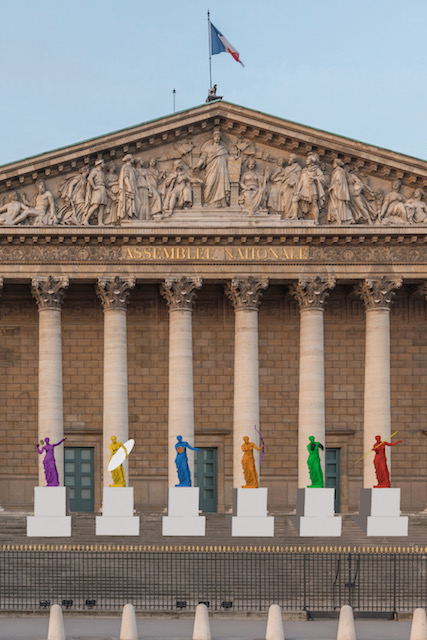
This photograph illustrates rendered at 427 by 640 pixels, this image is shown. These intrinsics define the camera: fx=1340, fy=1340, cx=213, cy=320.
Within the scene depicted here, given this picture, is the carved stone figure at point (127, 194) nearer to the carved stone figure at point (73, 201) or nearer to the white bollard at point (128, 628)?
the carved stone figure at point (73, 201)

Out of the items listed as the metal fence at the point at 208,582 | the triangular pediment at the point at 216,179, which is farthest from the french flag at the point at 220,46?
the metal fence at the point at 208,582

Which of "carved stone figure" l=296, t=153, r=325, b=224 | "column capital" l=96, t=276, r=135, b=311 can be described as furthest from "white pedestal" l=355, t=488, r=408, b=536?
"column capital" l=96, t=276, r=135, b=311

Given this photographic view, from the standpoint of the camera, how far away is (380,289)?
48.2m

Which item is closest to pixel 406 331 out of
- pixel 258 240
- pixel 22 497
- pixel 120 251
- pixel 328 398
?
pixel 328 398

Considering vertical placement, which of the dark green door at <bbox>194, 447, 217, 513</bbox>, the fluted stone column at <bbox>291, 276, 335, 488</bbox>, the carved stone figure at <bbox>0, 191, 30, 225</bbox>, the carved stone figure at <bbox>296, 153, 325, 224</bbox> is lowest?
the dark green door at <bbox>194, 447, 217, 513</bbox>

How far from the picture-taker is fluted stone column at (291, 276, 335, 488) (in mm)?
47844

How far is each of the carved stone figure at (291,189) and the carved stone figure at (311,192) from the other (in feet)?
0.66

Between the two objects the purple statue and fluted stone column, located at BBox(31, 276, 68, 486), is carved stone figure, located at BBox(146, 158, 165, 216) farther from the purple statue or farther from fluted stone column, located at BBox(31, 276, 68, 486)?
the purple statue

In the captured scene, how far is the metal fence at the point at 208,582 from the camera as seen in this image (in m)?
34.7

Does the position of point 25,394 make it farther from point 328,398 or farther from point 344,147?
point 344,147

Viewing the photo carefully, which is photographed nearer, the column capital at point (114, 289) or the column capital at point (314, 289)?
the column capital at point (114, 289)

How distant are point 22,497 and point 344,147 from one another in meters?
17.6

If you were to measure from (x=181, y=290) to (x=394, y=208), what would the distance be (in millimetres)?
8221

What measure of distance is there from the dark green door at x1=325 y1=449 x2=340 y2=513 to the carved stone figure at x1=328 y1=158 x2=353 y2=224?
9.02m
